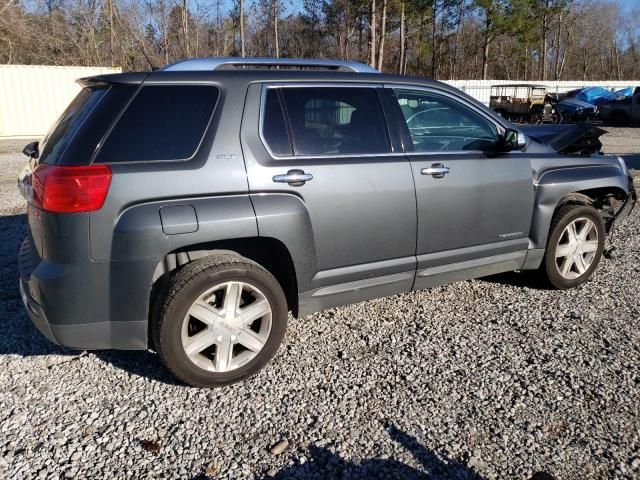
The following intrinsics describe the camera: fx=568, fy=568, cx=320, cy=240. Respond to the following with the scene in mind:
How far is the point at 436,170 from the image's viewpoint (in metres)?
3.97

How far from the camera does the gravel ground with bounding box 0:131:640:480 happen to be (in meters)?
2.72

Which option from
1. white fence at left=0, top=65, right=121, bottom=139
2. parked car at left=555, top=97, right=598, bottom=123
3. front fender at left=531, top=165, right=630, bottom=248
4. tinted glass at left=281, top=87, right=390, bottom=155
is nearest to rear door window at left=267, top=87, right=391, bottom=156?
tinted glass at left=281, top=87, right=390, bottom=155

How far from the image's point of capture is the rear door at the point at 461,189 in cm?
399

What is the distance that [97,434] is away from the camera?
9.71 feet

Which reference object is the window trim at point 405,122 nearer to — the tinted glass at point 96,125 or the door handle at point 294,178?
the door handle at point 294,178

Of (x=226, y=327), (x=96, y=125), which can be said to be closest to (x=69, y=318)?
(x=226, y=327)

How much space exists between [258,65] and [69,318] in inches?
76.5

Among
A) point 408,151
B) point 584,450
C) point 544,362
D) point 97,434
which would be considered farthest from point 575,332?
point 97,434

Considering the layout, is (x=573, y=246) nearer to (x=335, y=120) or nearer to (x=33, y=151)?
(x=335, y=120)

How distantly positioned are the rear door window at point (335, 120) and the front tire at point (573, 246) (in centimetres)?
182

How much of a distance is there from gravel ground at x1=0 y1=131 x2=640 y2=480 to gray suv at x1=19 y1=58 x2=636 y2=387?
13.4 inches

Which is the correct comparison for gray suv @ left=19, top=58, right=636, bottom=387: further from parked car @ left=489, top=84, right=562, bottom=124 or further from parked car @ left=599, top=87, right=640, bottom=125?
parked car @ left=599, top=87, right=640, bottom=125

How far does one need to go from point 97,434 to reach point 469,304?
297cm

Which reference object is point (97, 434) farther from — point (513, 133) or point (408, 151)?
point (513, 133)
